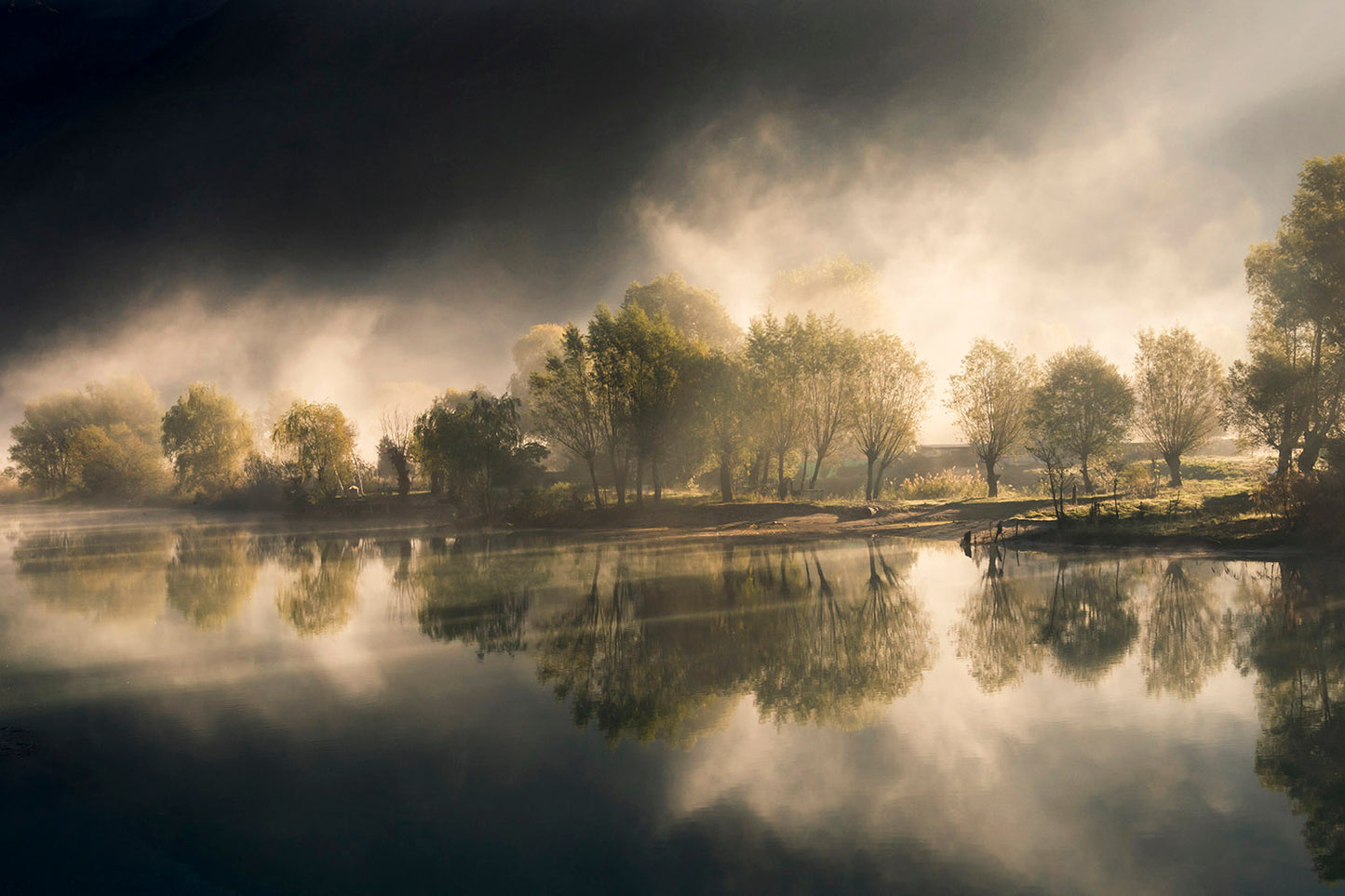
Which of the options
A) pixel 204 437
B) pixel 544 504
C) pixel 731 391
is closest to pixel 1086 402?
pixel 731 391

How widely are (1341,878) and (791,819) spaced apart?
14.0 feet

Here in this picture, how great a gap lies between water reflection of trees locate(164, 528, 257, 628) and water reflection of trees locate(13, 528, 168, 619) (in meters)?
0.61

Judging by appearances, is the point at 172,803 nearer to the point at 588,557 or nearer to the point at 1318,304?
the point at 588,557

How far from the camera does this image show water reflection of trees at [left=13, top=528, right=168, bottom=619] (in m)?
21.0

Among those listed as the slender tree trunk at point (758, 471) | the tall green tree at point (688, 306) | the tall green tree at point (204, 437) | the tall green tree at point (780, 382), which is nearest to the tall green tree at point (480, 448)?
the slender tree trunk at point (758, 471)

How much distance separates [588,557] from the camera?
96.9ft

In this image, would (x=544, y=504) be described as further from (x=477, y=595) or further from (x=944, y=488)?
(x=477, y=595)

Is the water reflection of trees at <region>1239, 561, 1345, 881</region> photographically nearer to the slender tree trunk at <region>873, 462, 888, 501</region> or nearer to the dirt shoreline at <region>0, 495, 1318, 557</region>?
the dirt shoreline at <region>0, 495, 1318, 557</region>

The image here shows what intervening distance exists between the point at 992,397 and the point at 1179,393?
Result: 410 inches

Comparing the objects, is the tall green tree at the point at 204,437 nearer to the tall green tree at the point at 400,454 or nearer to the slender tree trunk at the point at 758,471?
the tall green tree at the point at 400,454

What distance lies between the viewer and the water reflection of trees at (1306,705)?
6770 millimetres

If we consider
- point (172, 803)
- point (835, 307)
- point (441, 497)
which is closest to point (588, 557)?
point (172, 803)

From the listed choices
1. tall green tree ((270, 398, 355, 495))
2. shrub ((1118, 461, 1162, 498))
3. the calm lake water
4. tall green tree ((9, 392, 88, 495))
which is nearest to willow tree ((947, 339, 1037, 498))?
shrub ((1118, 461, 1162, 498))

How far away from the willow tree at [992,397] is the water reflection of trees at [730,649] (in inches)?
1183
